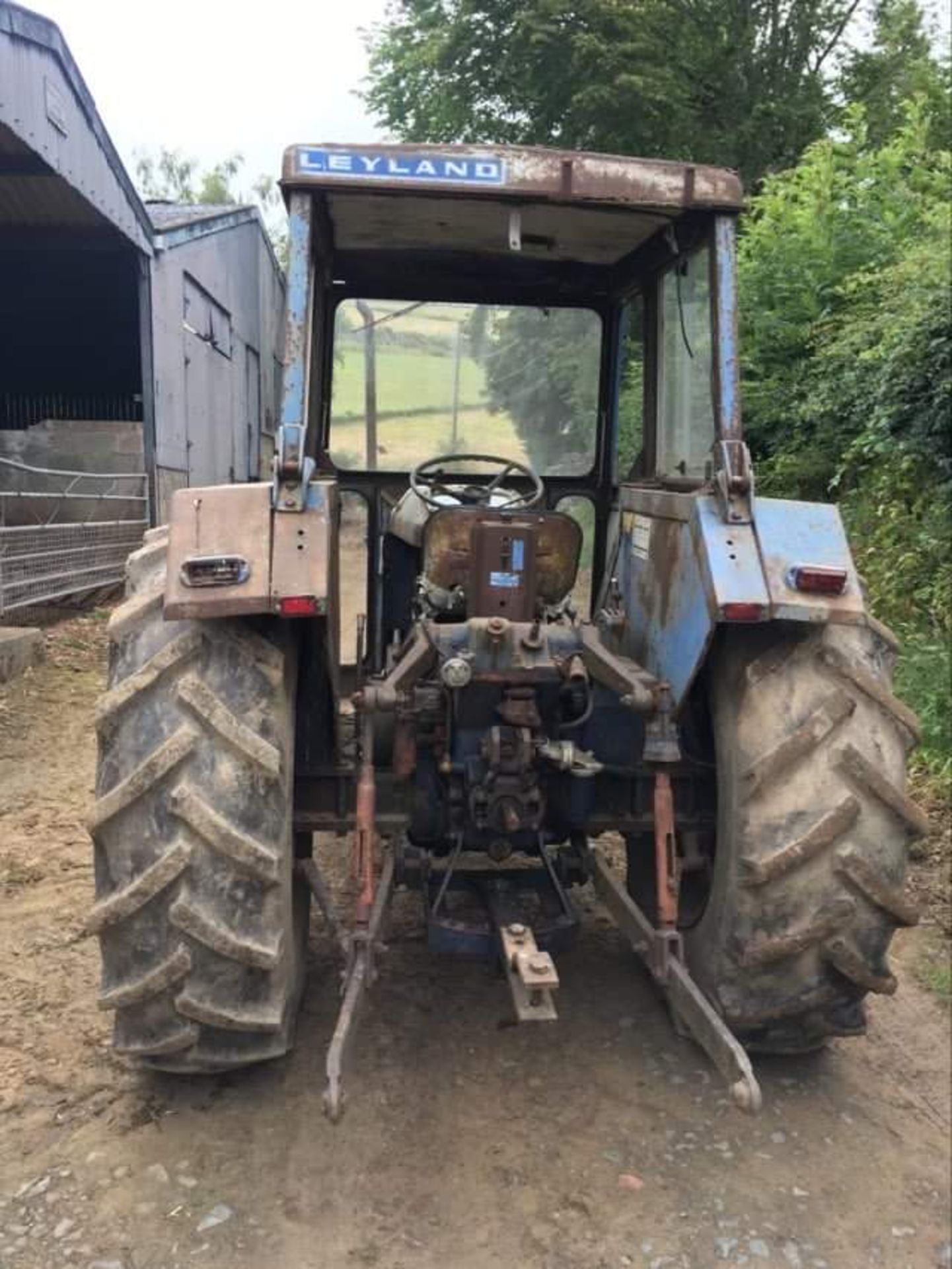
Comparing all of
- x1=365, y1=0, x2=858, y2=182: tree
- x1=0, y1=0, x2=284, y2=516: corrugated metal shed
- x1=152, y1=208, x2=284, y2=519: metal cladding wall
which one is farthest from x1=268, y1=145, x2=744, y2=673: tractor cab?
x1=365, y1=0, x2=858, y2=182: tree

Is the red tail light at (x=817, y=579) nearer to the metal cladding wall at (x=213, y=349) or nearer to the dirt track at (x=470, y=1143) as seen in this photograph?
the dirt track at (x=470, y=1143)

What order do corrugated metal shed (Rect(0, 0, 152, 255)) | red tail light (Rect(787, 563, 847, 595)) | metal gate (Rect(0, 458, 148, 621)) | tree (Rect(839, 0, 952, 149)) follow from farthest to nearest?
tree (Rect(839, 0, 952, 149))
metal gate (Rect(0, 458, 148, 621))
corrugated metal shed (Rect(0, 0, 152, 255))
red tail light (Rect(787, 563, 847, 595))

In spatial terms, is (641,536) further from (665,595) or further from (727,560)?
(727,560)

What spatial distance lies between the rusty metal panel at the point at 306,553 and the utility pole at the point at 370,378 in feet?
4.84

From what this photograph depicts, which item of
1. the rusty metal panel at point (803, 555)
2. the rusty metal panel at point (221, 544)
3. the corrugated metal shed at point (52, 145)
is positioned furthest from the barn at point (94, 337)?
the rusty metal panel at point (803, 555)

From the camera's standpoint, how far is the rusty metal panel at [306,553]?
2.62 meters

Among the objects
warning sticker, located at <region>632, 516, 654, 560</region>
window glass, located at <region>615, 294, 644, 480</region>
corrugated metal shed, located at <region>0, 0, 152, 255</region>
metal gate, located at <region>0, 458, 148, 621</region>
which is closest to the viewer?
warning sticker, located at <region>632, 516, 654, 560</region>

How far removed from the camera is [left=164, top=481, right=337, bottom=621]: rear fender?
2.61 metres

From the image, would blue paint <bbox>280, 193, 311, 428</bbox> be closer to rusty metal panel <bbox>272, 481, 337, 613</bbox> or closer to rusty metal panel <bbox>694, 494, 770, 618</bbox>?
rusty metal panel <bbox>272, 481, 337, 613</bbox>

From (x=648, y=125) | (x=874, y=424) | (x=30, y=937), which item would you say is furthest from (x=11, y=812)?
(x=648, y=125)

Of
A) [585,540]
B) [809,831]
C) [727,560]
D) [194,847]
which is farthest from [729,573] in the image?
[585,540]

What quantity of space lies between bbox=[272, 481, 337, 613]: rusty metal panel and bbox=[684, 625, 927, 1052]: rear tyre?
3.60 feet

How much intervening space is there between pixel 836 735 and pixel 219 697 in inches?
60.1

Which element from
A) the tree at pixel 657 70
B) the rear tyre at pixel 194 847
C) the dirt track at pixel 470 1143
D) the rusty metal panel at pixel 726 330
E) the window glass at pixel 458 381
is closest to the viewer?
the dirt track at pixel 470 1143
